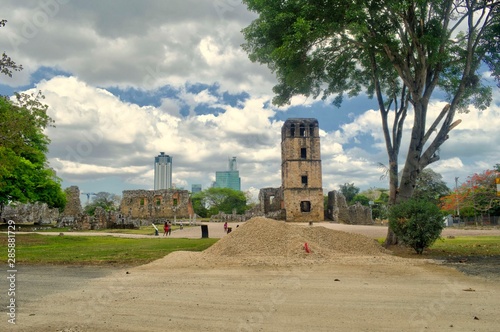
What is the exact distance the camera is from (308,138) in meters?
55.1

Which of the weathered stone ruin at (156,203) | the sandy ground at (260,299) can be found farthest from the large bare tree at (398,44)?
the weathered stone ruin at (156,203)

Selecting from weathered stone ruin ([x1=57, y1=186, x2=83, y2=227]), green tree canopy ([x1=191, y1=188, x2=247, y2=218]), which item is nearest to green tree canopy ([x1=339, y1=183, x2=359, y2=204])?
green tree canopy ([x1=191, y1=188, x2=247, y2=218])

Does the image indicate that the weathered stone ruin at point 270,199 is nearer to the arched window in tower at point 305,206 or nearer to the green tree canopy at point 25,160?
the arched window in tower at point 305,206

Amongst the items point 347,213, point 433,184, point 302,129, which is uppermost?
point 302,129

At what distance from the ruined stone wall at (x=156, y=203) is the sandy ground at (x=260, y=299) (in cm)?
5382

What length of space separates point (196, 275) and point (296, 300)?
3.90m

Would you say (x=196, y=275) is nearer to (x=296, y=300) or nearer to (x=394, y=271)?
(x=296, y=300)

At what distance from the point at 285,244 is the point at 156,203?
180ft

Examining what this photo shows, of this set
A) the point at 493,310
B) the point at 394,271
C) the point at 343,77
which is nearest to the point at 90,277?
the point at 394,271

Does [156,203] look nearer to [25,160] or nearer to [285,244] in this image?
[25,160]

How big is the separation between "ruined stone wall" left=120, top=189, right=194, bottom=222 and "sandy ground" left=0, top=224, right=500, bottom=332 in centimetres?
5382

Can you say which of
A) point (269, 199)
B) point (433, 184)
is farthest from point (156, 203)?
point (433, 184)

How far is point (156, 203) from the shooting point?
66062 millimetres

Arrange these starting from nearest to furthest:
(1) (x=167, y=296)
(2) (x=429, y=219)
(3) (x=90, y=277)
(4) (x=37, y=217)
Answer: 1. (1) (x=167, y=296)
2. (3) (x=90, y=277)
3. (2) (x=429, y=219)
4. (4) (x=37, y=217)
